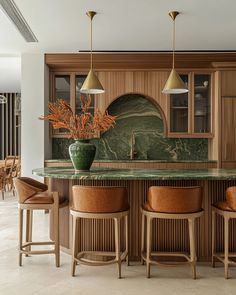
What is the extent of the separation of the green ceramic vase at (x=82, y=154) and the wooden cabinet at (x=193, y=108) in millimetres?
2798

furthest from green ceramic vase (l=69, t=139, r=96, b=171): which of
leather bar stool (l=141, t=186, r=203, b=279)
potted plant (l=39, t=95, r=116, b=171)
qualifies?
leather bar stool (l=141, t=186, r=203, b=279)

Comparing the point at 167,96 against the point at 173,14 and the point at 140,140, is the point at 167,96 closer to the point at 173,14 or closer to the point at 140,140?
the point at 140,140

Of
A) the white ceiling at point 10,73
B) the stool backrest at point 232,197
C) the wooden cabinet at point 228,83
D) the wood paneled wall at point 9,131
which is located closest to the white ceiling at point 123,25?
Answer: the wooden cabinet at point 228,83

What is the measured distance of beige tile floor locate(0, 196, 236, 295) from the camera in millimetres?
2932

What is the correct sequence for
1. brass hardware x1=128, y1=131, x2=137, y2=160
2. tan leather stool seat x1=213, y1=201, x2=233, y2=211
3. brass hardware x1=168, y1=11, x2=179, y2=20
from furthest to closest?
brass hardware x1=128, y1=131, x2=137, y2=160 → brass hardware x1=168, y1=11, x2=179, y2=20 → tan leather stool seat x1=213, y1=201, x2=233, y2=211

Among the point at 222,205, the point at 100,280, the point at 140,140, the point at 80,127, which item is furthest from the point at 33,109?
the point at 222,205

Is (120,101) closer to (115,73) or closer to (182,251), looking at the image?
(115,73)

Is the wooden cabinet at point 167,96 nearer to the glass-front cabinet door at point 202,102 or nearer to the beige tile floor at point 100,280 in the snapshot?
the glass-front cabinet door at point 202,102

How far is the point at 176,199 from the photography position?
306cm

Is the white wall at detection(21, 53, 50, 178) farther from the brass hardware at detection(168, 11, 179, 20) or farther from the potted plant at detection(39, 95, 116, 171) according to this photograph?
the brass hardware at detection(168, 11, 179, 20)

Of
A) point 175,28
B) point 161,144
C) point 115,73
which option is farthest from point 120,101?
point 175,28

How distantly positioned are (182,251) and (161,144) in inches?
122

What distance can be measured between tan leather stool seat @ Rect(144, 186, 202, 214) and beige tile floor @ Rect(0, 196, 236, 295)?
2.08ft

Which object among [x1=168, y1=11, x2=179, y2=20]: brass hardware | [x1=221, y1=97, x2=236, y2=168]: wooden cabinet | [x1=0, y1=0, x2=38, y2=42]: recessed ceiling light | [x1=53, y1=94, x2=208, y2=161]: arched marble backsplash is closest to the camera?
[x1=0, y1=0, x2=38, y2=42]: recessed ceiling light
